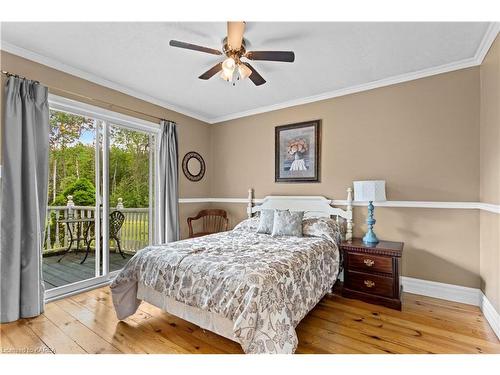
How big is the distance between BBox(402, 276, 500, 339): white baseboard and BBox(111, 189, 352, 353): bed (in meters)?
0.99

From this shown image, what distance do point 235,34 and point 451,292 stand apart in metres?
3.43

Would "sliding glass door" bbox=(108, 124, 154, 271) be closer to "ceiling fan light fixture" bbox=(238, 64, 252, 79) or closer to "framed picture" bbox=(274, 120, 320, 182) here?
→ "framed picture" bbox=(274, 120, 320, 182)

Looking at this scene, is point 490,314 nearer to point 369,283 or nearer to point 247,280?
point 369,283

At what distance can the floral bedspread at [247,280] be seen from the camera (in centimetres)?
162

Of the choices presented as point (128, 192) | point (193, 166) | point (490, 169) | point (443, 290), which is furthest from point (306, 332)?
point (193, 166)

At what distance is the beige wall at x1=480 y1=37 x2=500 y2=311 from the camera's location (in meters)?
2.18

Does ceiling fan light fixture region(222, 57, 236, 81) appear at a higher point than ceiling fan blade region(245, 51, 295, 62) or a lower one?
lower

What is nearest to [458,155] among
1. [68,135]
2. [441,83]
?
[441,83]

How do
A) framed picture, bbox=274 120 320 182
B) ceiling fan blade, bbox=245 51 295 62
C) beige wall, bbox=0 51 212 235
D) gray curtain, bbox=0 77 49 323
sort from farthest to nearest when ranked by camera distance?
framed picture, bbox=274 120 320 182 → beige wall, bbox=0 51 212 235 → gray curtain, bbox=0 77 49 323 → ceiling fan blade, bbox=245 51 295 62

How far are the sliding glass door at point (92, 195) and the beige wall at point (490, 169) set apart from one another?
3972 mm

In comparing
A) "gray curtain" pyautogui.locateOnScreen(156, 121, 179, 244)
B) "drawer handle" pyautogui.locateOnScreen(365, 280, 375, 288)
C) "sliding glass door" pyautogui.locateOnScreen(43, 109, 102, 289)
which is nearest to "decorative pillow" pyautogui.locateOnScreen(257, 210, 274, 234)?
"drawer handle" pyautogui.locateOnScreen(365, 280, 375, 288)

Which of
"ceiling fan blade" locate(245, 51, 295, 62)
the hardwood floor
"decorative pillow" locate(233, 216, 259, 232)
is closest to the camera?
the hardwood floor

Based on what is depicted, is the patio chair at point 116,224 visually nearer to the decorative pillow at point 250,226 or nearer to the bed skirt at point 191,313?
the bed skirt at point 191,313

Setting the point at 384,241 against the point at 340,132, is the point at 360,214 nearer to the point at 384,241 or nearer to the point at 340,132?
the point at 384,241
